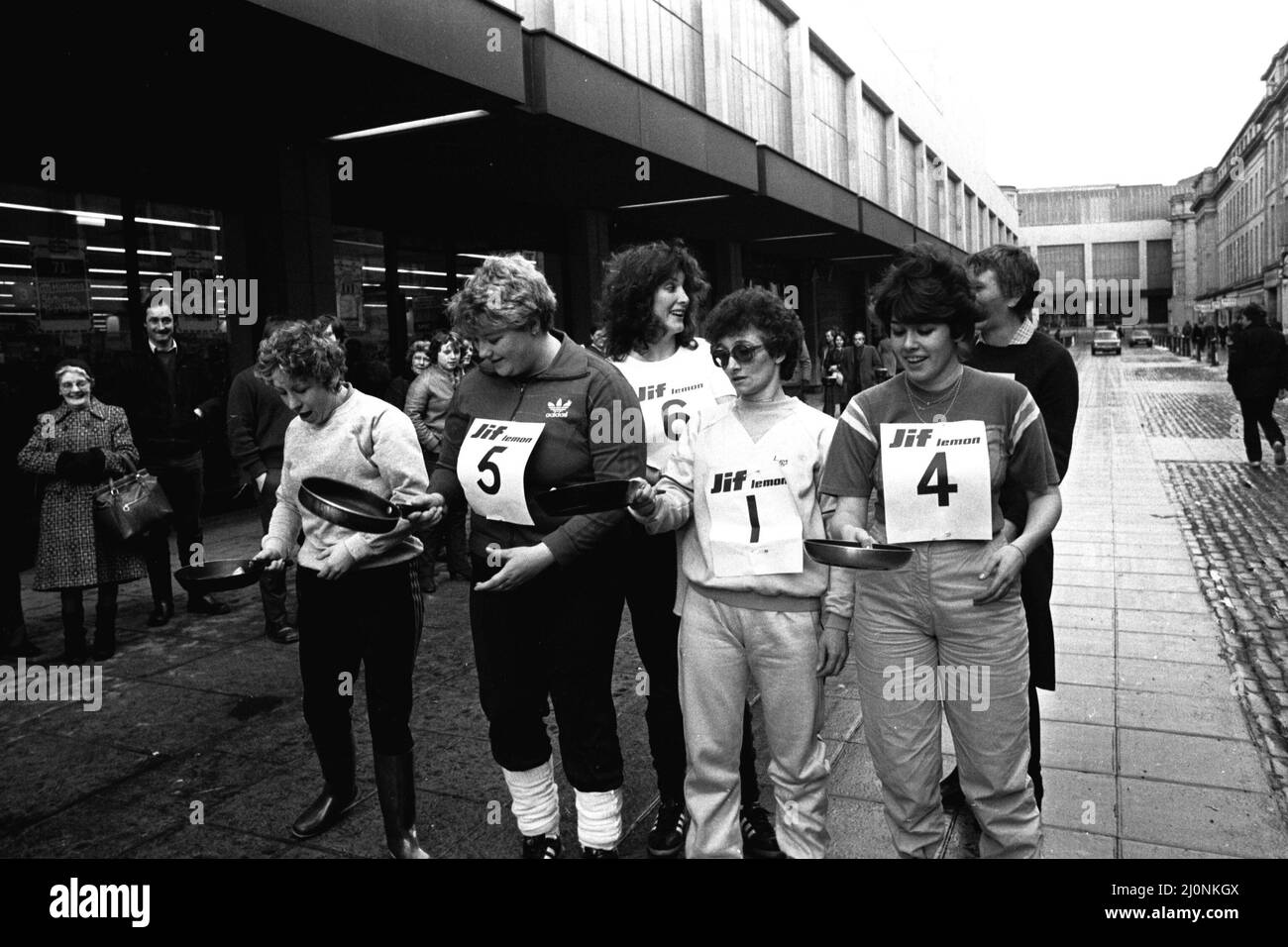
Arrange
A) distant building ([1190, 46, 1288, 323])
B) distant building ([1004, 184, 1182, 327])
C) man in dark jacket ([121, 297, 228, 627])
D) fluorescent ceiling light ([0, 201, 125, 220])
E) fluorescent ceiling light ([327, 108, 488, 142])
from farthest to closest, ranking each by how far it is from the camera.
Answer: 1. distant building ([1004, 184, 1182, 327])
2. distant building ([1190, 46, 1288, 323])
3. fluorescent ceiling light ([327, 108, 488, 142])
4. fluorescent ceiling light ([0, 201, 125, 220])
5. man in dark jacket ([121, 297, 228, 627])

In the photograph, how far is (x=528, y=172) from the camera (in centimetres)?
1317

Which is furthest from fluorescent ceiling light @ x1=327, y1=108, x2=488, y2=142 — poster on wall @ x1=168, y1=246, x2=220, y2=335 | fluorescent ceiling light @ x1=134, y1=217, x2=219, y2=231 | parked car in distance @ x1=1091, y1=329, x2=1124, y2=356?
parked car in distance @ x1=1091, y1=329, x2=1124, y2=356

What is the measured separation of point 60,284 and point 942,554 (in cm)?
919

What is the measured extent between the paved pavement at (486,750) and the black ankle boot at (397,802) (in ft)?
0.52

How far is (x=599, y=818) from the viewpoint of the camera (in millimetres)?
3102

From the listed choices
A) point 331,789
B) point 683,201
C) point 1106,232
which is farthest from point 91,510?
point 1106,232

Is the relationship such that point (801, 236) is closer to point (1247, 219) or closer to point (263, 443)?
point (263, 443)

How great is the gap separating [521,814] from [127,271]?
8.75 meters

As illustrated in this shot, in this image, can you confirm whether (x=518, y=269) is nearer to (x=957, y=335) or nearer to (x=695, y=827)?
(x=957, y=335)

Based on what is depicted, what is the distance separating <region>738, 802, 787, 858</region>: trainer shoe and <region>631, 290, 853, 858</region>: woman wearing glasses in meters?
0.34

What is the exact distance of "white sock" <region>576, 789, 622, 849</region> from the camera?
10.2 ft

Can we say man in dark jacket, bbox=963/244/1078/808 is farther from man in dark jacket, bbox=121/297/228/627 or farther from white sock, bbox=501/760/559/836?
man in dark jacket, bbox=121/297/228/627

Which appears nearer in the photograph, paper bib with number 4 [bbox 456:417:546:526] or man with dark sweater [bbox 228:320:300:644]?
paper bib with number 4 [bbox 456:417:546:526]
